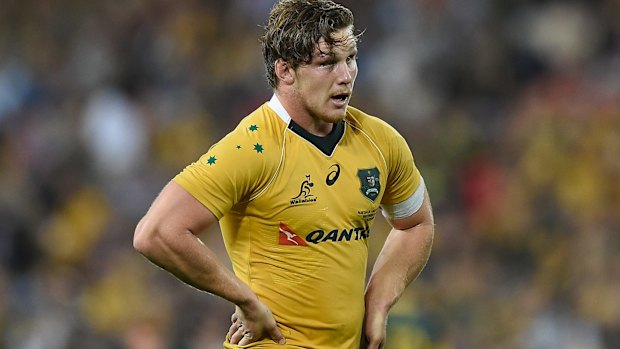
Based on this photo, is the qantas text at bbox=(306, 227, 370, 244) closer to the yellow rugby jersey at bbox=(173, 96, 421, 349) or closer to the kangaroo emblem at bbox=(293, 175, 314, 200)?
the yellow rugby jersey at bbox=(173, 96, 421, 349)

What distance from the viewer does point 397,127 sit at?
10367 mm

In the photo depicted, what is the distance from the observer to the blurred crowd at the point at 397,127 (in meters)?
8.48

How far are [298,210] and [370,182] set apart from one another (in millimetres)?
306

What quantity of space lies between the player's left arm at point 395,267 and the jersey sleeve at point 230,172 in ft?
2.23

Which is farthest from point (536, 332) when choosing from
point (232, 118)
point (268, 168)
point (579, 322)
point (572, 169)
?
point (268, 168)

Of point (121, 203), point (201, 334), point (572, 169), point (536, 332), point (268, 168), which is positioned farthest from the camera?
point (121, 203)

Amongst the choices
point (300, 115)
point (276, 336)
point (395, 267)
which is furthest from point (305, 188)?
point (395, 267)

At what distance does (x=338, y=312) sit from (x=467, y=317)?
4099 millimetres

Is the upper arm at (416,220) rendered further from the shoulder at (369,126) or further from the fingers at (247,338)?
the fingers at (247,338)

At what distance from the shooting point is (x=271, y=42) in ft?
14.2

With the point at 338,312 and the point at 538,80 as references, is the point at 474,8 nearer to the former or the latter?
the point at 538,80

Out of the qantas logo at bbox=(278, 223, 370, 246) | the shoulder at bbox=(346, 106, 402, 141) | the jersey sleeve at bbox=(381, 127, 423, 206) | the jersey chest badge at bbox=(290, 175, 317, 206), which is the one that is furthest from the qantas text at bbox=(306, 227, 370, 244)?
the shoulder at bbox=(346, 106, 402, 141)

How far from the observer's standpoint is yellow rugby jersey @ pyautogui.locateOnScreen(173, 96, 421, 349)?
13.8ft

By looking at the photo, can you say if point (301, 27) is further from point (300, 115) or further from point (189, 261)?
point (189, 261)
